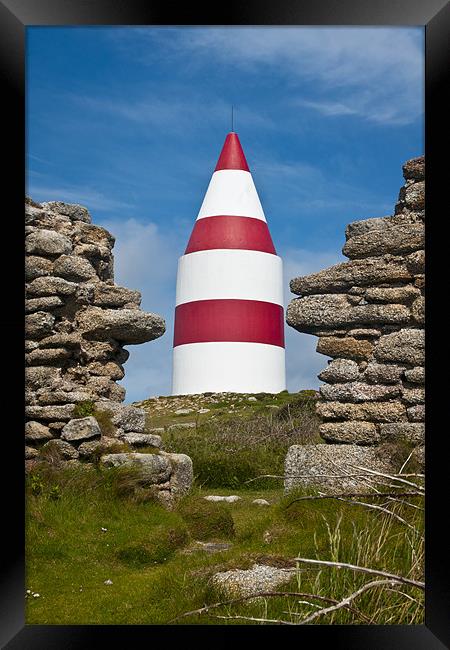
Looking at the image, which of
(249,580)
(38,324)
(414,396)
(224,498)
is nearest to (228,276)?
(224,498)

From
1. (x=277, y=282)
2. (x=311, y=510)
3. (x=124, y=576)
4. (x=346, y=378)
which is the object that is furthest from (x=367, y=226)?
(x=277, y=282)

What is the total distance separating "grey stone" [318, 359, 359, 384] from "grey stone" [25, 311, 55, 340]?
2.81 metres

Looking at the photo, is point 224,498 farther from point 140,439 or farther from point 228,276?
point 228,276

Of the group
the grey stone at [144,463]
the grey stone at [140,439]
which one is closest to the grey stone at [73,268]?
the grey stone at [140,439]

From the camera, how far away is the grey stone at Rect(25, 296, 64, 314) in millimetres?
8188

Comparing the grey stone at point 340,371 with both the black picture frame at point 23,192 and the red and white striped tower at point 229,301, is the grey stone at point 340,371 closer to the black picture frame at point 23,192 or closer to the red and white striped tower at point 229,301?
the black picture frame at point 23,192

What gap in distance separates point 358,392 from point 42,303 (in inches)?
130

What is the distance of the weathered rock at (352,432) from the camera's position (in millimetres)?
7547

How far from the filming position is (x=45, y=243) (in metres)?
8.36

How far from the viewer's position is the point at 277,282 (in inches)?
753

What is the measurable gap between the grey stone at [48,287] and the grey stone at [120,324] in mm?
398

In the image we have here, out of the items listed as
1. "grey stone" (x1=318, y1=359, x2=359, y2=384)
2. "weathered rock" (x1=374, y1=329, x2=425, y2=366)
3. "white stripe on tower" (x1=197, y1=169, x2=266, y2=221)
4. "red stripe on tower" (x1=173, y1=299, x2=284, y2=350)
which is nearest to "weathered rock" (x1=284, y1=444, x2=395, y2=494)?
"grey stone" (x1=318, y1=359, x2=359, y2=384)

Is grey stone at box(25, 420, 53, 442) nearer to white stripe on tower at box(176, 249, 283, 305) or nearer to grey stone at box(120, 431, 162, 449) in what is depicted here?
grey stone at box(120, 431, 162, 449)

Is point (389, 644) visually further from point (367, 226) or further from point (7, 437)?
point (367, 226)
